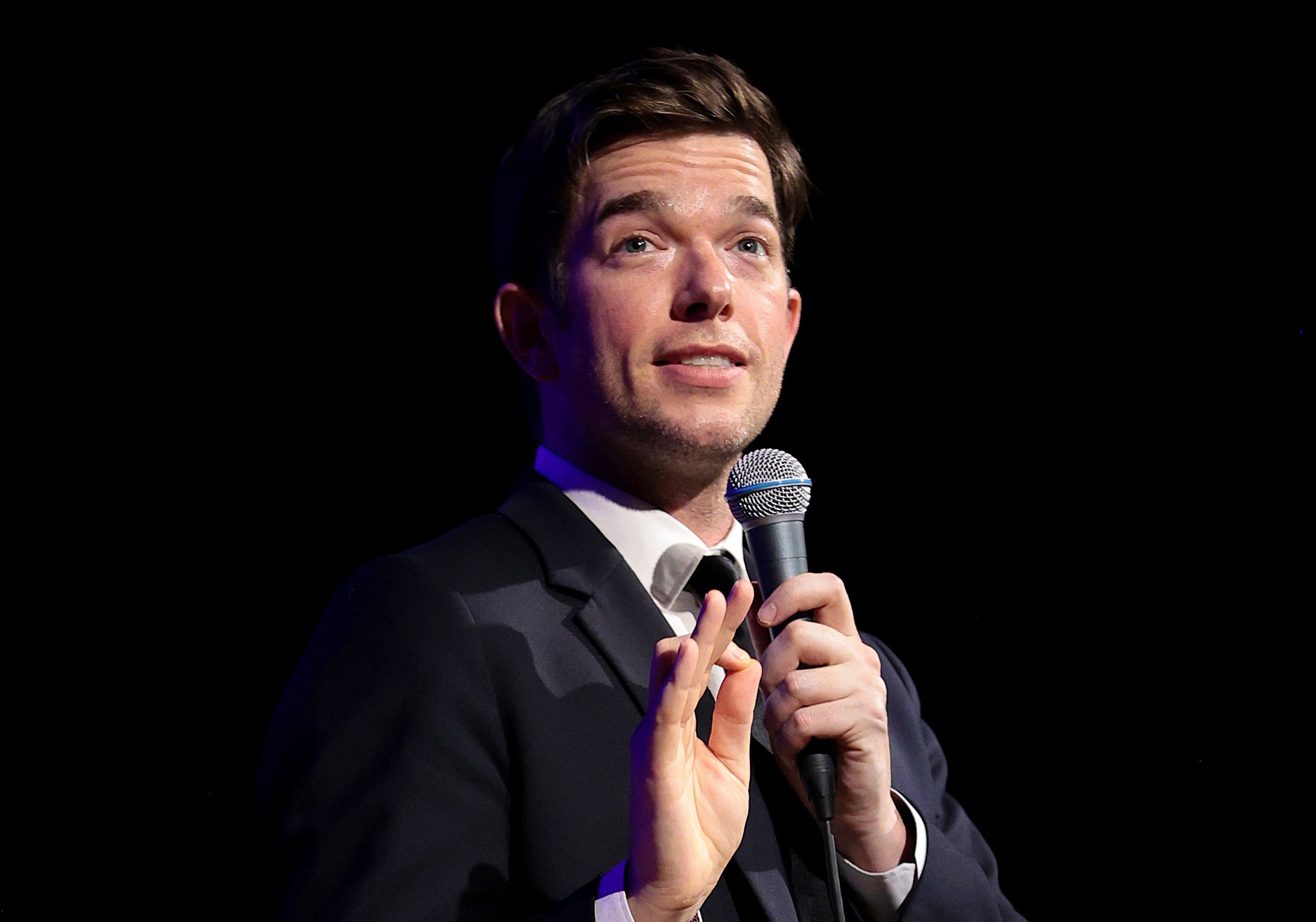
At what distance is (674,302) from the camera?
167cm

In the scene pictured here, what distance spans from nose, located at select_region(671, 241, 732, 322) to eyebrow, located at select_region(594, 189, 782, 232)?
0.38ft

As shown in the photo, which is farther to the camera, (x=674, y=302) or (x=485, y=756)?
(x=674, y=302)

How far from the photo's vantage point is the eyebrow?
1730 millimetres

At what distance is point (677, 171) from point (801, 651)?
826 millimetres

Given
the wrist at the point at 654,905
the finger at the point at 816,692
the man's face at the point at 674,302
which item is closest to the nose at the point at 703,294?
the man's face at the point at 674,302

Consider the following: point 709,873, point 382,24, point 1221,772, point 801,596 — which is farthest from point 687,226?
point 1221,772

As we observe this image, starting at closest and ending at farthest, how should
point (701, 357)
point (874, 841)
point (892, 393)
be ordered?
1. point (874, 841)
2. point (701, 357)
3. point (892, 393)

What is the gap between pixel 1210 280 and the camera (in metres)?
2.49

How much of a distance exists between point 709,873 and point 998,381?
1825 mm

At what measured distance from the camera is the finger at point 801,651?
130cm

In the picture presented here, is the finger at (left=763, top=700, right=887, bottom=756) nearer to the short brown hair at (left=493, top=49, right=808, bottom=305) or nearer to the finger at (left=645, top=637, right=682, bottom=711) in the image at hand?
the finger at (left=645, top=637, right=682, bottom=711)

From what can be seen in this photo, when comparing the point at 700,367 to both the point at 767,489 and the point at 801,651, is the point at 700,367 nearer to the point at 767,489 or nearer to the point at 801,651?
the point at 767,489

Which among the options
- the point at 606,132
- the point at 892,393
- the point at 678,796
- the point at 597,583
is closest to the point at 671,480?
the point at 597,583

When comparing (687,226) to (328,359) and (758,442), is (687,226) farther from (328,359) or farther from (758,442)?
(758,442)
